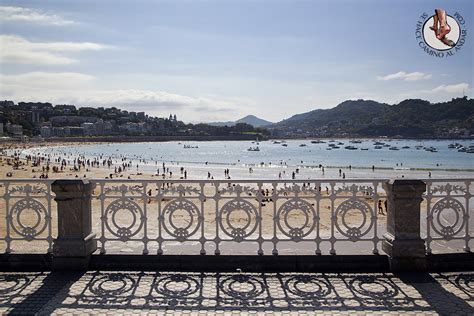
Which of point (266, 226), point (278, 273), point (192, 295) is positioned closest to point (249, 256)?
point (278, 273)

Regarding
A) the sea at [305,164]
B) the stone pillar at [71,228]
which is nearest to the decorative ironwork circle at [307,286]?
the stone pillar at [71,228]

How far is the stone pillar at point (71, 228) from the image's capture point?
6.40 m

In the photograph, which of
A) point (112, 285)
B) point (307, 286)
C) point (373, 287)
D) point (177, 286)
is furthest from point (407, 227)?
point (112, 285)

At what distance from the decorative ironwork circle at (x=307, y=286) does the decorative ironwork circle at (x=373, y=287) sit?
15.6 inches

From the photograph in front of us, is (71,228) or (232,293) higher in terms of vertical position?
(71,228)

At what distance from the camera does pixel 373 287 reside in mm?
5738

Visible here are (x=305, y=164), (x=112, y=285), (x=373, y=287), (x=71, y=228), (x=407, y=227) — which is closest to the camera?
(x=373, y=287)

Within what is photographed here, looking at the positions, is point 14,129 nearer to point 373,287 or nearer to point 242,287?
point 242,287

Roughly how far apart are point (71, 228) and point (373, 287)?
4299 millimetres

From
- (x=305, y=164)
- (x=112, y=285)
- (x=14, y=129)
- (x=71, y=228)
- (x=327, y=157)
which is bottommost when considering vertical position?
(x=305, y=164)

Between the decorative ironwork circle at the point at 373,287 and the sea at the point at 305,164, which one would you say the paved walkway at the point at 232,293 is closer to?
the decorative ironwork circle at the point at 373,287

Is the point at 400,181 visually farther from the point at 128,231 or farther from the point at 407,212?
the point at 128,231

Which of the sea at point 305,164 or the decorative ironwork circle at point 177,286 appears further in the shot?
the sea at point 305,164

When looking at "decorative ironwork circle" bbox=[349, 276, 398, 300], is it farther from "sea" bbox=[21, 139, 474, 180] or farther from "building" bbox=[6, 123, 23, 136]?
"building" bbox=[6, 123, 23, 136]
